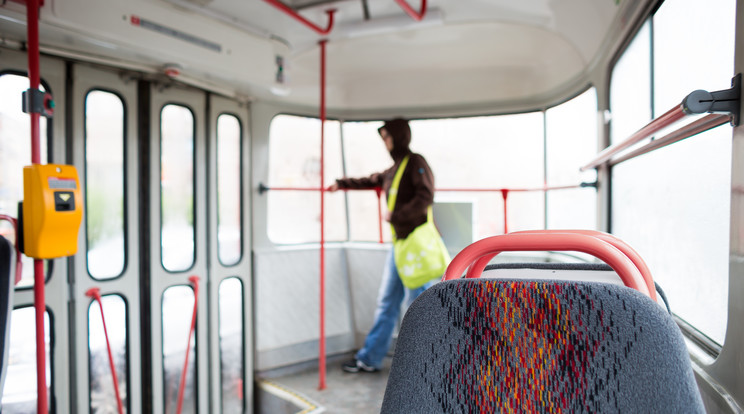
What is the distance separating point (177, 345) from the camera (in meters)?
2.84

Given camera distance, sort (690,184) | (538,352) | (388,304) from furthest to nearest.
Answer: (388,304) → (690,184) → (538,352)

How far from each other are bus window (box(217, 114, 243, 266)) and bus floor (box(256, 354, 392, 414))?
926 millimetres

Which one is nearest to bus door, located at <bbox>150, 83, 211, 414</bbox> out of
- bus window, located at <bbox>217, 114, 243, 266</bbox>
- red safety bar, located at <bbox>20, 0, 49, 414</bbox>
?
bus window, located at <bbox>217, 114, 243, 266</bbox>

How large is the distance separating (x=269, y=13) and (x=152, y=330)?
1953 mm

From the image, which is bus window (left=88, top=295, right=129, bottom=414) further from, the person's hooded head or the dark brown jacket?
the person's hooded head

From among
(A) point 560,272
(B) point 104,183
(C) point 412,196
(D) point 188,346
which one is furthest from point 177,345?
(A) point 560,272

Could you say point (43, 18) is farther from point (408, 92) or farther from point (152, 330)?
point (408, 92)

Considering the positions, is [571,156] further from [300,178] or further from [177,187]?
[177,187]

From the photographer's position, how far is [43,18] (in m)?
1.83

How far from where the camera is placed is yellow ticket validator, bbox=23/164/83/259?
5.24ft

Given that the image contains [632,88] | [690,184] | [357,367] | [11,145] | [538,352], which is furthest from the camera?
[357,367]

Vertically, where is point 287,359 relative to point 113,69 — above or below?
below

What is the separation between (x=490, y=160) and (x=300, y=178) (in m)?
1.52

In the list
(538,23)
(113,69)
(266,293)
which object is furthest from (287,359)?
(538,23)
